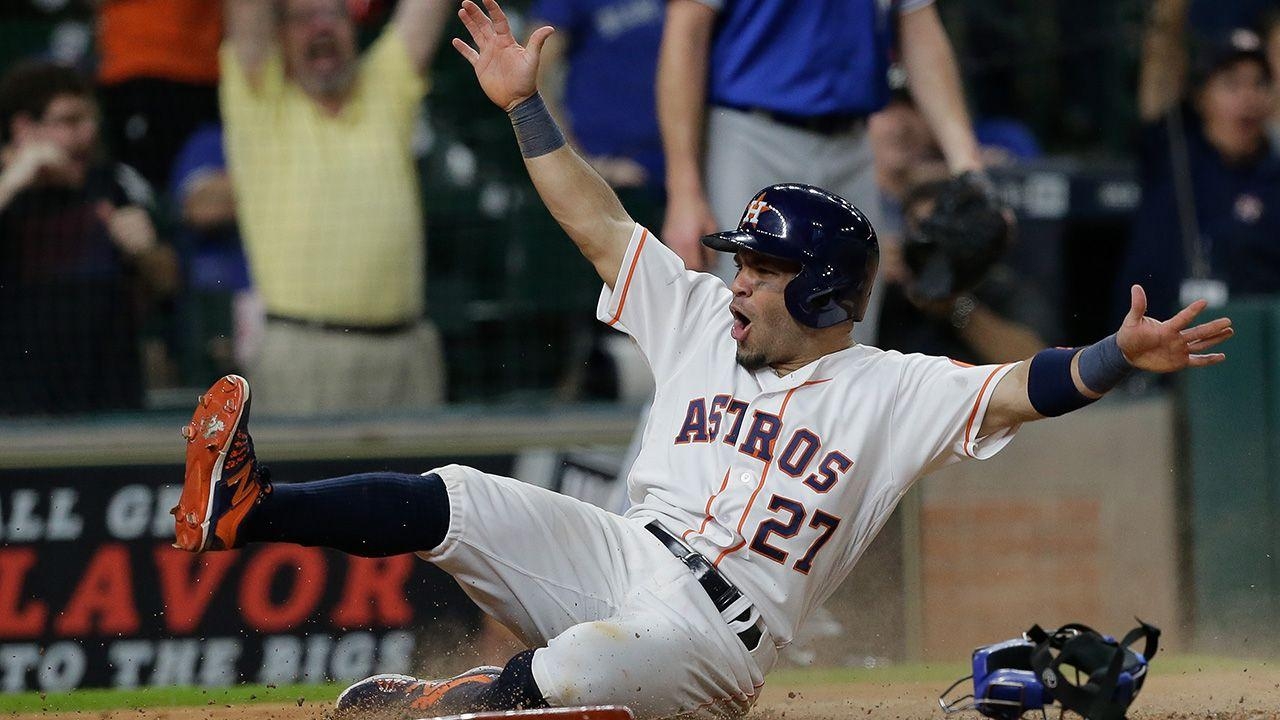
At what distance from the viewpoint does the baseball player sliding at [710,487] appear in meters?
3.53

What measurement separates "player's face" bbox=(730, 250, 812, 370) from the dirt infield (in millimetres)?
1073

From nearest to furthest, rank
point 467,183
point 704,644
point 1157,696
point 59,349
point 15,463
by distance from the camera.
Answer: point 704,644, point 1157,696, point 15,463, point 59,349, point 467,183

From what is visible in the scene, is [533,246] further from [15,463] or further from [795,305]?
[795,305]

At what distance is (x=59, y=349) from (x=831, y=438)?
3696 millimetres

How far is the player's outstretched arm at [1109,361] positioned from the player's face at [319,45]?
11.5 ft

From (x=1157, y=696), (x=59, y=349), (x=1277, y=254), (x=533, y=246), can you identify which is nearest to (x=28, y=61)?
(x=59, y=349)

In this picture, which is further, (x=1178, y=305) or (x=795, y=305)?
(x=1178, y=305)

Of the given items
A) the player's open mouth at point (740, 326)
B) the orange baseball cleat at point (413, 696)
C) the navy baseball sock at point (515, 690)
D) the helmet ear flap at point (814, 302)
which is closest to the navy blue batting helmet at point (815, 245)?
the helmet ear flap at point (814, 302)

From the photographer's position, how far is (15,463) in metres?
5.95

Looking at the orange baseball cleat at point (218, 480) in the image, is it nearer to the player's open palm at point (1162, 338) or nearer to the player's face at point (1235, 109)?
the player's open palm at point (1162, 338)

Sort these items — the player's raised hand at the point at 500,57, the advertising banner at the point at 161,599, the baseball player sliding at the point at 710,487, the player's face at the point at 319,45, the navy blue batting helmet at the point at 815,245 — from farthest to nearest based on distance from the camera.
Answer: the player's face at the point at 319,45
the advertising banner at the point at 161,599
the player's raised hand at the point at 500,57
the navy blue batting helmet at the point at 815,245
the baseball player sliding at the point at 710,487

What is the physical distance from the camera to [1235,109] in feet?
23.4

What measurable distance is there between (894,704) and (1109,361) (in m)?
1.56

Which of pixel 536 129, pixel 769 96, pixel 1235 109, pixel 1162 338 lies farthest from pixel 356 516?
pixel 1235 109
